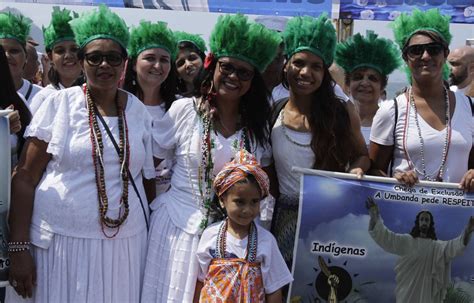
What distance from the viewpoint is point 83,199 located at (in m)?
3.63

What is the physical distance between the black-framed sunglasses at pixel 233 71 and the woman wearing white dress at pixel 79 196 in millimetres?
604

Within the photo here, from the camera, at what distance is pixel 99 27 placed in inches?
147

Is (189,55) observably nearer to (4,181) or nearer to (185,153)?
(185,153)

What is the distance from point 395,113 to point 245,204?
1199 millimetres

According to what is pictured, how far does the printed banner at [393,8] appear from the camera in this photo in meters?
7.90

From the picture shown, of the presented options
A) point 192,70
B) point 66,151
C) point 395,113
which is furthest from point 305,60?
point 192,70

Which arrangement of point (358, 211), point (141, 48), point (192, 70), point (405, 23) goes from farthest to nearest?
point (192, 70), point (141, 48), point (405, 23), point (358, 211)

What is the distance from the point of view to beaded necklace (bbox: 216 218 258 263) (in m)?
3.71

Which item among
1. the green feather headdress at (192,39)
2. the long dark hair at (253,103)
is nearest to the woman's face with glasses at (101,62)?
the long dark hair at (253,103)

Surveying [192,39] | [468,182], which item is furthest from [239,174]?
[192,39]

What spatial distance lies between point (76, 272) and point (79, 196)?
42 centimetres

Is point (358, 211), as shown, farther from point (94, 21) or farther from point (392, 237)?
point (94, 21)

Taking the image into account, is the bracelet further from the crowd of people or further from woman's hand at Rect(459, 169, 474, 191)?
woman's hand at Rect(459, 169, 474, 191)

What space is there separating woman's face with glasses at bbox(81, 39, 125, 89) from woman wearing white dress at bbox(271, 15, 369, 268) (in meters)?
1.09
